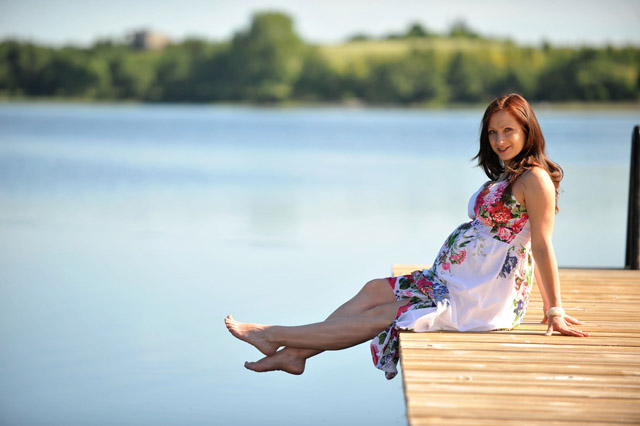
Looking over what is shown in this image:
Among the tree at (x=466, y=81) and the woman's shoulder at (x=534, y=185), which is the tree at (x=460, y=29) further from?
the woman's shoulder at (x=534, y=185)

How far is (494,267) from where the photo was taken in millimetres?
2721

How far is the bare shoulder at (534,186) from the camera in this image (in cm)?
264

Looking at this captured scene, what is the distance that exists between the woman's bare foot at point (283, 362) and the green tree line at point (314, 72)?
41.7m

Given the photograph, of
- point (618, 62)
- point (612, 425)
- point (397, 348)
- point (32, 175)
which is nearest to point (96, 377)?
point (397, 348)

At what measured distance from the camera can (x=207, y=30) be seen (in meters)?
52.9

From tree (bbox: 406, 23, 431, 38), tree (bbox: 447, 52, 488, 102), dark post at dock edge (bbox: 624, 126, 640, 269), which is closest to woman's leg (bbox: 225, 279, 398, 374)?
dark post at dock edge (bbox: 624, 126, 640, 269)

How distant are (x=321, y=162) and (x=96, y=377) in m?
12.8

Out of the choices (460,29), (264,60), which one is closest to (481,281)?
(264,60)

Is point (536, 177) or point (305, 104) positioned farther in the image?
point (305, 104)

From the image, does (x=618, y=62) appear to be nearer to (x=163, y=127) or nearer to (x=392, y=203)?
(x=163, y=127)

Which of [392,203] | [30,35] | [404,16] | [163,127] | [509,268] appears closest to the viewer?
[509,268]

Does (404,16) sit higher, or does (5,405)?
A: (404,16)

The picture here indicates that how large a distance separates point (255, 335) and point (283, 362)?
0.44 feet

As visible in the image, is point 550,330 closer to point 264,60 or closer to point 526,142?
point 526,142
